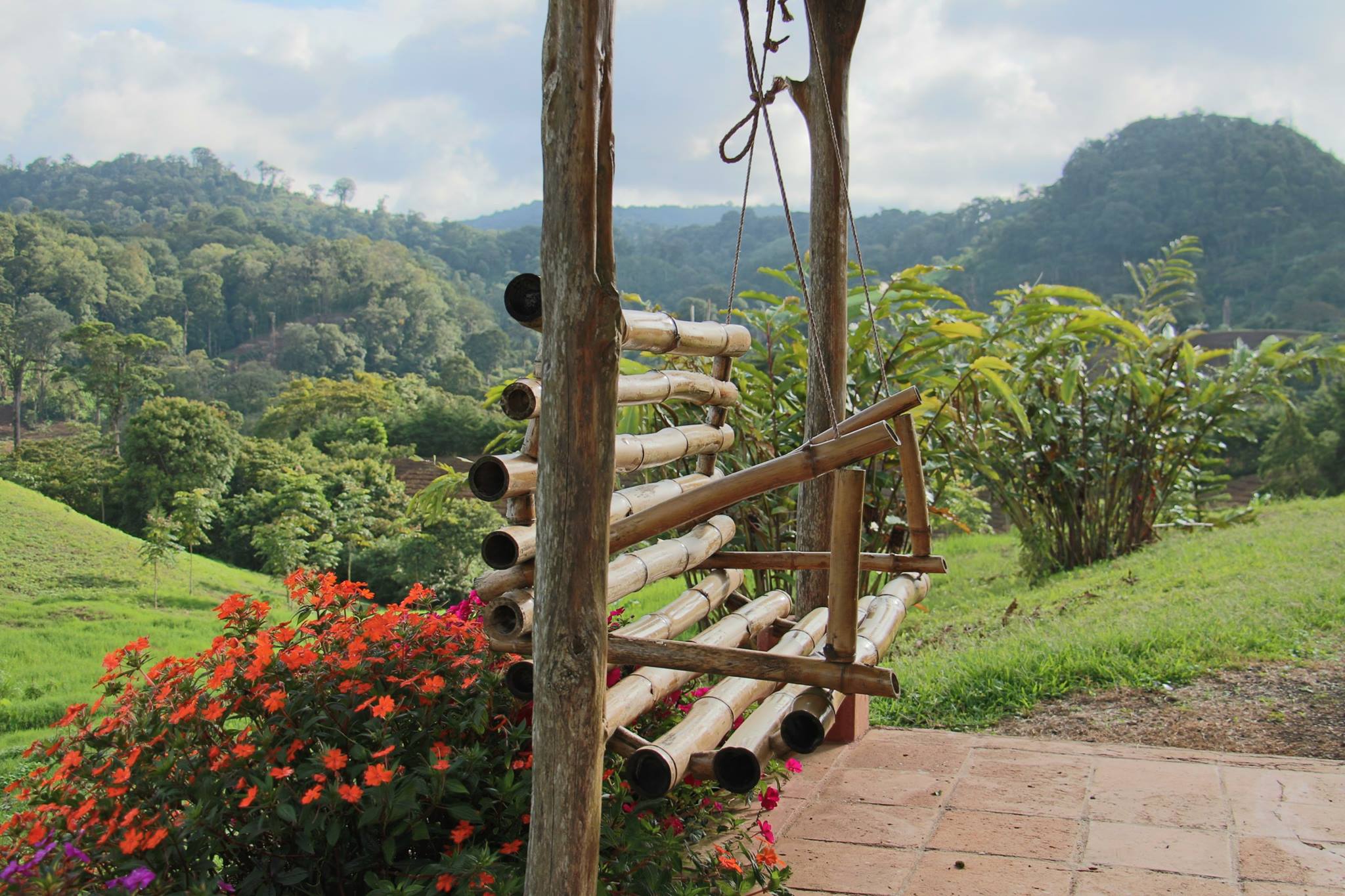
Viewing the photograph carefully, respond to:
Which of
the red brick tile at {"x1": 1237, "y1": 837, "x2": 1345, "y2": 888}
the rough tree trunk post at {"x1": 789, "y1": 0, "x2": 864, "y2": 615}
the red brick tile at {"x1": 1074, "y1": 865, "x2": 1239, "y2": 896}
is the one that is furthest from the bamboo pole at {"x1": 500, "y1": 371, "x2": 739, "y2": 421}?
the red brick tile at {"x1": 1237, "y1": 837, "x2": 1345, "y2": 888}

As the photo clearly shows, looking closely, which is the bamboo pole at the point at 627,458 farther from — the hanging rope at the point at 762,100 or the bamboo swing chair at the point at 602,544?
the hanging rope at the point at 762,100

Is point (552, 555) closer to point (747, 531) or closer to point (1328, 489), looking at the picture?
point (747, 531)

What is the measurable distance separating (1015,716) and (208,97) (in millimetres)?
22597

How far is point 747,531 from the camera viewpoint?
3.67 meters

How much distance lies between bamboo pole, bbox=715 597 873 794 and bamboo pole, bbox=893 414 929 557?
495 millimetres

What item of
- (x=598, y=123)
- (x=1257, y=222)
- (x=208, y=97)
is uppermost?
(x=208, y=97)

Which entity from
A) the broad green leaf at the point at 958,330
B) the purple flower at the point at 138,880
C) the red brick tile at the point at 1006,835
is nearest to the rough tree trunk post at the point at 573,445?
the purple flower at the point at 138,880

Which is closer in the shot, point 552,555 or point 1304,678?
point 552,555

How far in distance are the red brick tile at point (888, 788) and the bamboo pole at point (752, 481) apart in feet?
3.27

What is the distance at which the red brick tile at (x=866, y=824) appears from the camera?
2.01 m

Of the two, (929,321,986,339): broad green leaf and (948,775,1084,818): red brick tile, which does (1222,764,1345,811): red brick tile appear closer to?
(948,775,1084,818): red brick tile

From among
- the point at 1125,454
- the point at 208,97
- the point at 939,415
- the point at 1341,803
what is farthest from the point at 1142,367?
the point at 208,97

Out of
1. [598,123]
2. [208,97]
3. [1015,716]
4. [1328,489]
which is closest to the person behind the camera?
[598,123]

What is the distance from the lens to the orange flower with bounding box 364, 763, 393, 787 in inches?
55.1
